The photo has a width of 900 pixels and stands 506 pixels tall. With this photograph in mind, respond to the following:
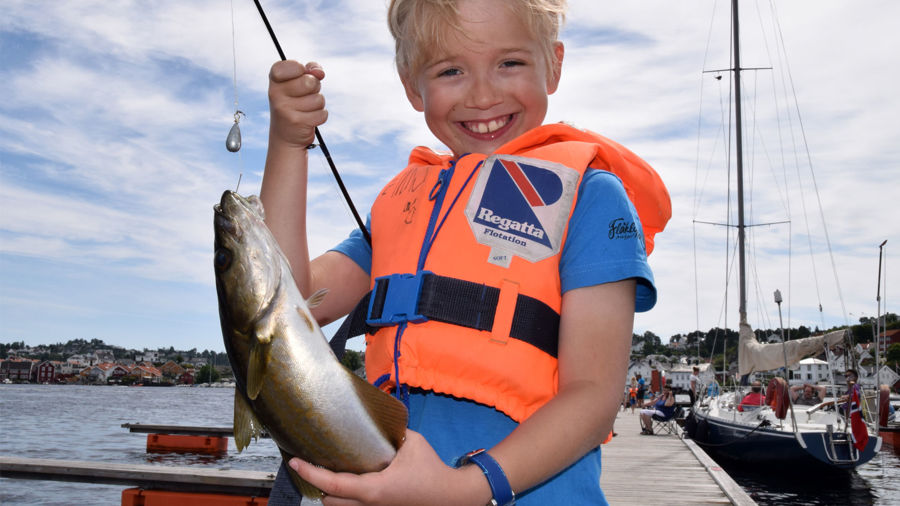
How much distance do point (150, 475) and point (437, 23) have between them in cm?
918

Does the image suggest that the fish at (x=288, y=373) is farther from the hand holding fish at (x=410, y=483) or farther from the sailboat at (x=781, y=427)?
the sailboat at (x=781, y=427)

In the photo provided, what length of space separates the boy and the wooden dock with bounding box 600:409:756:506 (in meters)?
8.07

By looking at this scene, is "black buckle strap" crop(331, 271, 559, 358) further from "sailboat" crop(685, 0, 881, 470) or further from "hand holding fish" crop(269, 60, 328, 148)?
"sailboat" crop(685, 0, 881, 470)

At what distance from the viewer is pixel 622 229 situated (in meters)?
1.71

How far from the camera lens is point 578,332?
5.33ft

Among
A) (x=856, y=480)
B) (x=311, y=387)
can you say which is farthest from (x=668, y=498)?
(x=856, y=480)

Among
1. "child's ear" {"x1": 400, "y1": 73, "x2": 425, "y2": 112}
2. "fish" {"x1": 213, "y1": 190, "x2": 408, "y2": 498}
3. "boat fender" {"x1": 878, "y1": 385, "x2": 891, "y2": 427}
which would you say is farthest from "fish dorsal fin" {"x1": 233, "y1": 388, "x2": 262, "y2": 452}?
"boat fender" {"x1": 878, "y1": 385, "x2": 891, "y2": 427}

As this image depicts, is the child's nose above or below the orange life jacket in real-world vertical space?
above

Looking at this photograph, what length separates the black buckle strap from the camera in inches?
69.6

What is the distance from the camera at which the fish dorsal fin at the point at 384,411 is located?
1499 mm

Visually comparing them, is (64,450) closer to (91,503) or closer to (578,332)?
(91,503)

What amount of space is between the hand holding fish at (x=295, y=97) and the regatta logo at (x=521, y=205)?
0.53 m

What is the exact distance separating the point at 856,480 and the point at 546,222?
2591 centimetres

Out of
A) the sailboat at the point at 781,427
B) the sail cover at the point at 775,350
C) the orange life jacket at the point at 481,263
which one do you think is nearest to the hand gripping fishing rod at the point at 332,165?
the orange life jacket at the point at 481,263
